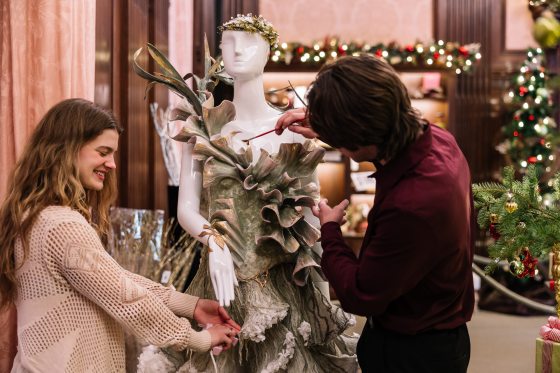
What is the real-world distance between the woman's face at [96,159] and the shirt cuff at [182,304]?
402 mm

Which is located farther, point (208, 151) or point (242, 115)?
point (242, 115)

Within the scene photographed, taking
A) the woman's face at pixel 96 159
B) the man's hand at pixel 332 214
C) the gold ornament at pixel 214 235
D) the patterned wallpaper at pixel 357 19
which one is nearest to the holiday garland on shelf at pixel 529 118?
the patterned wallpaper at pixel 357 19

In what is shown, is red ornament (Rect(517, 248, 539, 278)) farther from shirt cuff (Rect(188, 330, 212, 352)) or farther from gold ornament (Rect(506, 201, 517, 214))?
shirt cuff (Rect(188, 330, 212, 352))

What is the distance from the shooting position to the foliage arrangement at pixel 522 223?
2090 mm

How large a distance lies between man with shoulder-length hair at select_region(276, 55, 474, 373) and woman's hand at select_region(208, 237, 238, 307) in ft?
1.60

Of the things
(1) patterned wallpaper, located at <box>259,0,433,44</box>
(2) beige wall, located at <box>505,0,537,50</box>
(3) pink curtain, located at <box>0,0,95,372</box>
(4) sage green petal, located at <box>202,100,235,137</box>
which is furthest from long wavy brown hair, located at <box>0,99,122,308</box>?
(2) beige wall, located at <box>505,0,537,50</box>

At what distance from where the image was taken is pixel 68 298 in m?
1.73

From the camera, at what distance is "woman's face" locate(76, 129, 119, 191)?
1.80 m

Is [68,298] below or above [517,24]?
below

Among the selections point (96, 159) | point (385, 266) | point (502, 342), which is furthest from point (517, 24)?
point (385, 266)

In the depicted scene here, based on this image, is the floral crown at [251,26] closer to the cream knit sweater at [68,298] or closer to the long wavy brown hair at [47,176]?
the long wavy brown hair at [47,176]

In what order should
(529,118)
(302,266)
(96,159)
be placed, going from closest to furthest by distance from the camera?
1. (96,159)
2. (302,266)
3. (529,118)

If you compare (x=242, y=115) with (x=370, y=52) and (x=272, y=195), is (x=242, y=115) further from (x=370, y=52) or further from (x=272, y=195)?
(x=370, y=52)

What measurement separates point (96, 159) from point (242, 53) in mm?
769
